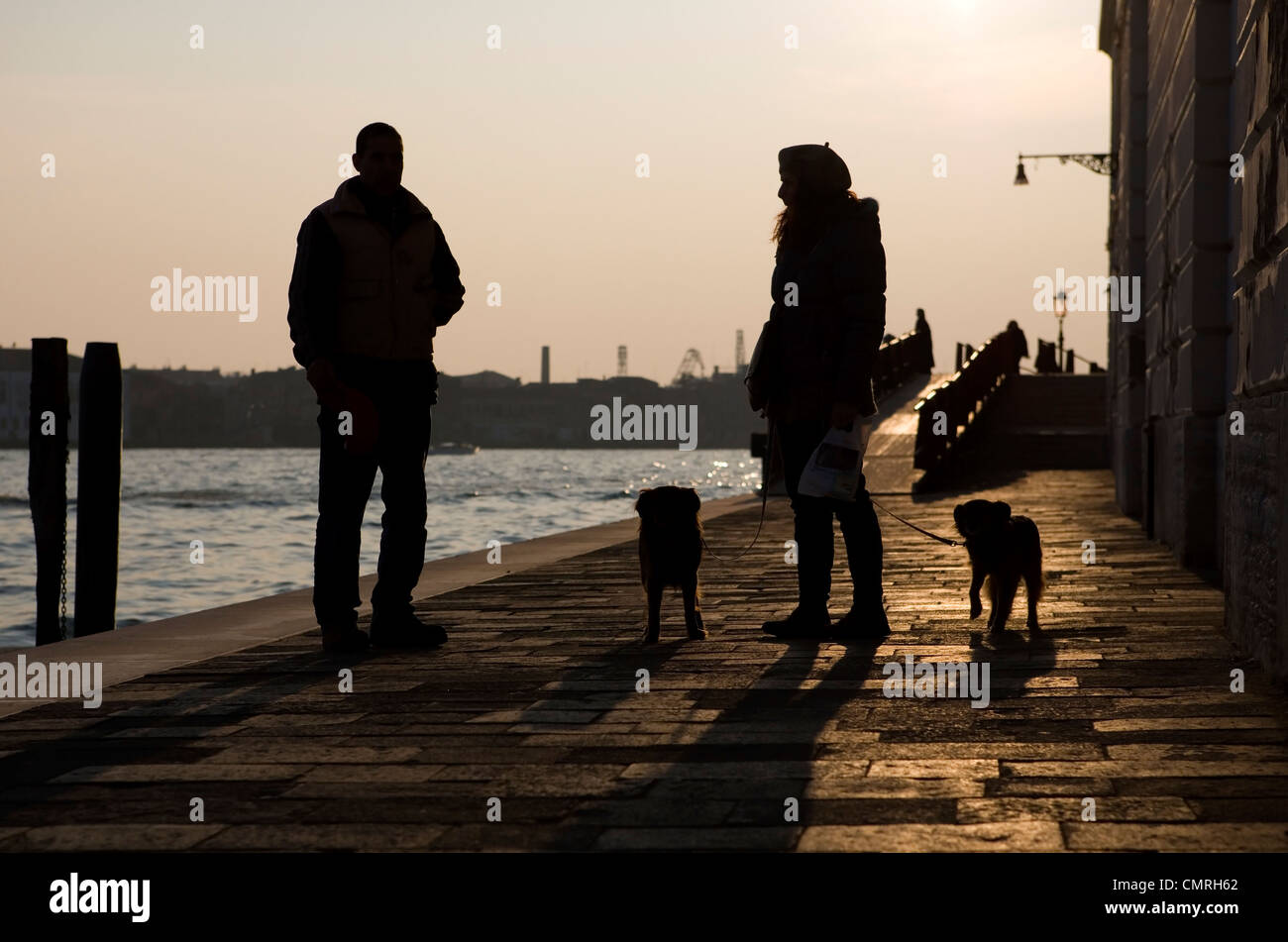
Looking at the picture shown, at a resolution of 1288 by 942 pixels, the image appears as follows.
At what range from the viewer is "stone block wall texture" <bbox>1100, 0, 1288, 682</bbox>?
504 centimetres

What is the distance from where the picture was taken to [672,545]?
6.41m

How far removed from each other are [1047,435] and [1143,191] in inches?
449

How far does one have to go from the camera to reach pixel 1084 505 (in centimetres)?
1513

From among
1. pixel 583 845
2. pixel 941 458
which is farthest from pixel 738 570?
pixel 941 458

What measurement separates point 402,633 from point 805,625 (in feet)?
5.06

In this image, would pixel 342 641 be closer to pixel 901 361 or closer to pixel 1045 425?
pixel 1045 425

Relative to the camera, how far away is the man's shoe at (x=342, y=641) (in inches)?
244

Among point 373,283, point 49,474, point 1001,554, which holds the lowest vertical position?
point 1001,554

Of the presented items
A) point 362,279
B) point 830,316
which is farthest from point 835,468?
point 362,279

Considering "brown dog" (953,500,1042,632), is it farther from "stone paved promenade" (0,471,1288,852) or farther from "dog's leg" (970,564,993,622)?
"stone paved promenade" (0,471,1288,852)

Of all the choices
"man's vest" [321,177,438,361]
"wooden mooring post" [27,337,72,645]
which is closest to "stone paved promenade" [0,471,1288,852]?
"man's vest" [321,177,438,361]

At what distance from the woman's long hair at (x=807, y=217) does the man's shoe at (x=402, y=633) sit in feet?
6.66

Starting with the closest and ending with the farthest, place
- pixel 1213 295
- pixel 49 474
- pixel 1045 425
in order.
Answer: pixel 1213 295 → pixel 49 474 → pixel 1045 425
